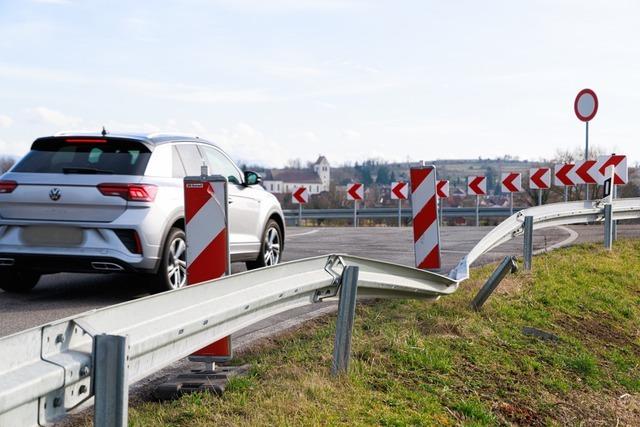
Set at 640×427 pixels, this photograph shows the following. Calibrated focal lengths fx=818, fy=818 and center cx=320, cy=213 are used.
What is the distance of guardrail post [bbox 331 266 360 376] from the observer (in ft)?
16.1

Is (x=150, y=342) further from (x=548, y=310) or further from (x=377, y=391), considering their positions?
(x=548, y=310)

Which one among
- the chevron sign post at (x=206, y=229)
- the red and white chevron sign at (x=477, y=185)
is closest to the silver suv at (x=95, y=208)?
the chevron sign post at (x=206, y=229)

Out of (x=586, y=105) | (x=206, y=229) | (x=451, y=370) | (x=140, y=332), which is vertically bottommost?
(x=451, y=370)

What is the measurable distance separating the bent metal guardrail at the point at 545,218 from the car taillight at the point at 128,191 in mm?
3093

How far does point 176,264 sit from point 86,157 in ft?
4.66

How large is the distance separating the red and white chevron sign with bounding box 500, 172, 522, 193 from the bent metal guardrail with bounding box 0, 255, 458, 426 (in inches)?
955

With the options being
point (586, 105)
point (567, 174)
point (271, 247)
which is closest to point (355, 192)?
point (567, 174)

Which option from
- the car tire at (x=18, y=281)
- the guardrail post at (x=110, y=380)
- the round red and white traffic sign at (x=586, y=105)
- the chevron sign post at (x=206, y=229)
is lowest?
the car tire at (x=18, y=281)

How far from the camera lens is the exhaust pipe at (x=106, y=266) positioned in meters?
7.89

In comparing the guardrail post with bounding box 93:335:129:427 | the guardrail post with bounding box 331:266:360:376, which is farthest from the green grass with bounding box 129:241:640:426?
the guardrail post with bounding box 93:335:129:427

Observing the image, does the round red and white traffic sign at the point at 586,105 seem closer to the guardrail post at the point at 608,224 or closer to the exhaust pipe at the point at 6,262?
the guardrail post at the point at 608,224

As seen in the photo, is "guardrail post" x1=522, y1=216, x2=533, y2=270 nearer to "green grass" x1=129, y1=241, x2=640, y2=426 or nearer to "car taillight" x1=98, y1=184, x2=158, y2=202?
"green grass" x1=129, y1=241, x2=640, y2=426

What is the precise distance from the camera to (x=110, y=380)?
262 cm

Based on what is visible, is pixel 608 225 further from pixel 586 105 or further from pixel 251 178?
pixel 251 178
